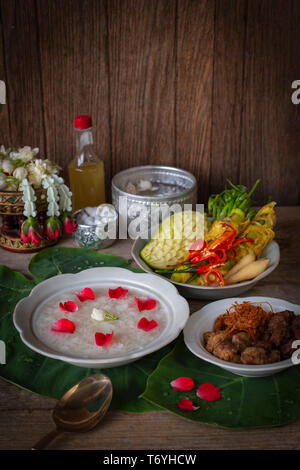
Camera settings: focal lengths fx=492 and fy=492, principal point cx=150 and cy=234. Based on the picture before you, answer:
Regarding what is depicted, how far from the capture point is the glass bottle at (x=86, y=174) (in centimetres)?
151

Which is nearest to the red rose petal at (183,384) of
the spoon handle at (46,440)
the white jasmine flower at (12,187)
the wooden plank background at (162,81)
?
the spoon handle at (46,440)

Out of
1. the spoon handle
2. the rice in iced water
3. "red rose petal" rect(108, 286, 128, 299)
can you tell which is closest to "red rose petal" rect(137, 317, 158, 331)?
the rice in iced water

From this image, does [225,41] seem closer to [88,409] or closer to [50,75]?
[50,75]

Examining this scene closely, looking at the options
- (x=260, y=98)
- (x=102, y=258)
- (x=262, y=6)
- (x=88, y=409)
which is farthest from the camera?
(x=260, y=98)

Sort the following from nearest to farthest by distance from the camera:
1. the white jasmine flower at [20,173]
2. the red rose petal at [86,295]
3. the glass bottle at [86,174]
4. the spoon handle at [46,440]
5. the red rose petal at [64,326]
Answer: the spoon handle at [46,440] → the red rose petal at [64,326] → the red rose petal at [86,295] → the white jasmine flower at [20,173] → the glass bottle at [86,174]

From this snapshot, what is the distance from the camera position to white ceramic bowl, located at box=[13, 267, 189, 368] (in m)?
0.91

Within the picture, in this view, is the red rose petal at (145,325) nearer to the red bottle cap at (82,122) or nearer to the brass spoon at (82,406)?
the brass spoon at (82,406)

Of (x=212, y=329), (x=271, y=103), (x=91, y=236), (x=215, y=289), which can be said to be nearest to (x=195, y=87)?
(x=271, y=103)

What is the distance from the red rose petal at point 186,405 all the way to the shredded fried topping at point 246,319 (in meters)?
0.17

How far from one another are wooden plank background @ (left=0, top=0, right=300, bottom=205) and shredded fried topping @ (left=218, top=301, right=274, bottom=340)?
0.82 m

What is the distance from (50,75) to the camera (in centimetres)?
159

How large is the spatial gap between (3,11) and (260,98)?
0.86m

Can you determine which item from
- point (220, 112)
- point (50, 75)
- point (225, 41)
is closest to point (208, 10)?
point (225, 41)

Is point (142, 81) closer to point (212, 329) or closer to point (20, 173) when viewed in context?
point (20, 173)
